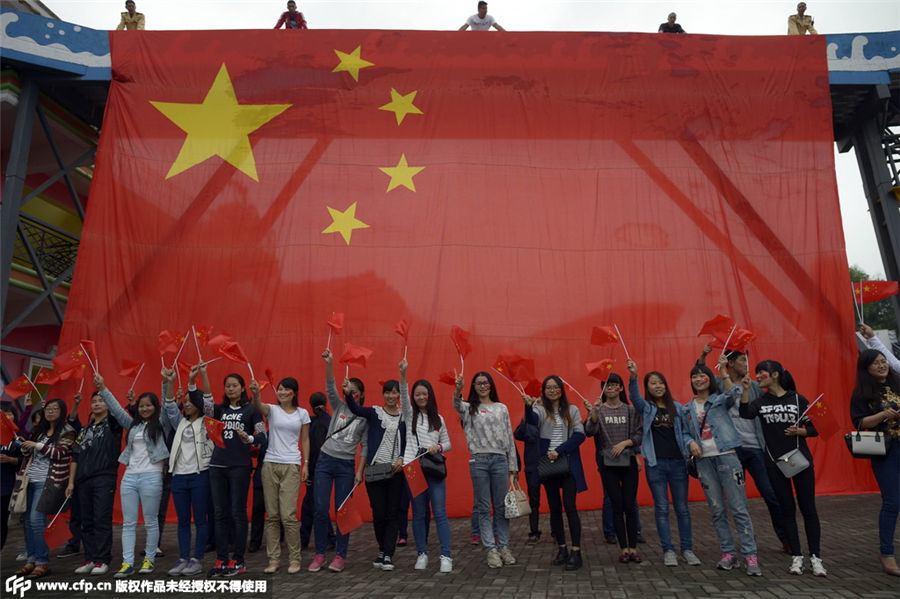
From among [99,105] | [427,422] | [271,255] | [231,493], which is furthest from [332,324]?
[99,105]

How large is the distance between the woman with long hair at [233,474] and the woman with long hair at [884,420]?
519 cm

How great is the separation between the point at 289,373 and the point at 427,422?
396cm

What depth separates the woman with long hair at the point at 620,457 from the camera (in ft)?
17.5

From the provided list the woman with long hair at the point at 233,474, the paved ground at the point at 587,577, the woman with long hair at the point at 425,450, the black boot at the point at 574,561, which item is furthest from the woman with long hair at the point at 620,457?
the woman with long hair at the point at 233,474

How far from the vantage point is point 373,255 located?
374 inches

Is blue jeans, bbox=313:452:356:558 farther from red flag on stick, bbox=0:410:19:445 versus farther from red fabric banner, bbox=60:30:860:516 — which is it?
red flag on stick, bbox=0:410:19:445

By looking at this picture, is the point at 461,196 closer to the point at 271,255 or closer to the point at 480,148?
the point at 480,148

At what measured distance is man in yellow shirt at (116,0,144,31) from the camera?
1063 cm

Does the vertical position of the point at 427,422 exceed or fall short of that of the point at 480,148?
it falls short

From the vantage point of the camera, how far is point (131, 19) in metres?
10.6

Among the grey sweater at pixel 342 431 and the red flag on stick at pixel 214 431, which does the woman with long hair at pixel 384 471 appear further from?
the red flag on stick at pixel 214 431

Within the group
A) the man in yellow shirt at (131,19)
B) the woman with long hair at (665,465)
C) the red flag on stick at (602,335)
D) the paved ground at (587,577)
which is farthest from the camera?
the man in yellow shirt at (131,19)

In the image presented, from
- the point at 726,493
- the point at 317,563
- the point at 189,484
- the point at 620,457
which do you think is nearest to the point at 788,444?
the point at 726,493

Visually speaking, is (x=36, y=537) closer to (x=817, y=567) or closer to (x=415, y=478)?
(x=415, y=478)
